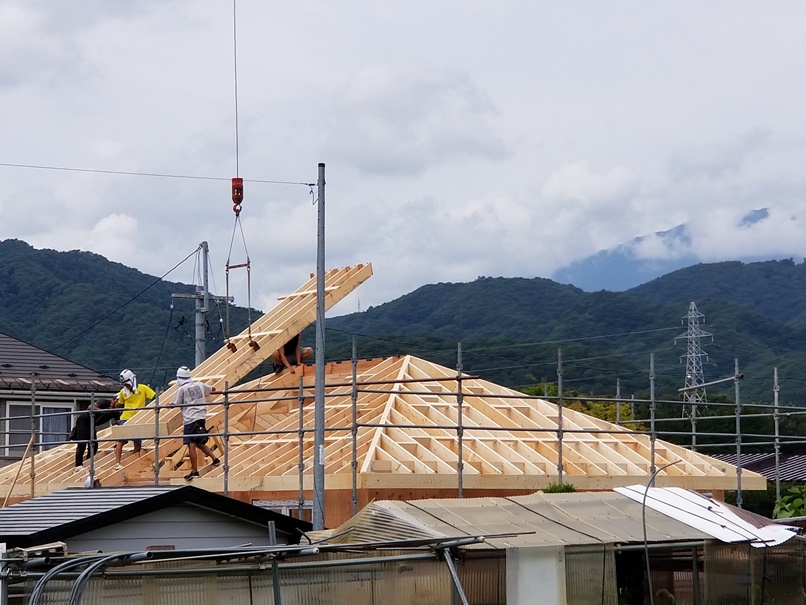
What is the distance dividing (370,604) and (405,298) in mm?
106956

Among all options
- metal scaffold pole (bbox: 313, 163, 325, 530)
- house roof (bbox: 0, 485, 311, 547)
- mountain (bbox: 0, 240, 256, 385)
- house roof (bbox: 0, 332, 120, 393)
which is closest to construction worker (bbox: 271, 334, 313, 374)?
metal scaffold pole (bbox: 313, 163, 325, 530)

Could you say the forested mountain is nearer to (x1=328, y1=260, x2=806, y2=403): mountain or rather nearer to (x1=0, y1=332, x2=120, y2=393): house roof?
(x1=328, y1=260, x2=806, y2=403): mountain

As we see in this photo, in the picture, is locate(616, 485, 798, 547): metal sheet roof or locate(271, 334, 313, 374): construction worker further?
locate(271, 334, 313, 374): construction worker

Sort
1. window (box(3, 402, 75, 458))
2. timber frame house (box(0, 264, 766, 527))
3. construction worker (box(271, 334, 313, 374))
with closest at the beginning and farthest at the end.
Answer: timber frame house (box(0, 264, 766, 527))
construction worker (box(271, 334, 313, 374))
window (box(3, 402, 75, 458))

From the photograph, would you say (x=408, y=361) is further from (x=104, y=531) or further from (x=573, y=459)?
(x=104, y=531)

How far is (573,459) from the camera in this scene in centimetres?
2180

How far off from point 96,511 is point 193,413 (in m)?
7.43

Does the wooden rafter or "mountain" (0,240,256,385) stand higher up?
"mountain" (0,240,256,385)

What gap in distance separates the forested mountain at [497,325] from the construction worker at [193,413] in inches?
990

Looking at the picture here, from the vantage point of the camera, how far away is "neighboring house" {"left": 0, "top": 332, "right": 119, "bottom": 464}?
106ft

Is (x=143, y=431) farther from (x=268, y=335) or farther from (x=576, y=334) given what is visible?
(x=576, y=334)

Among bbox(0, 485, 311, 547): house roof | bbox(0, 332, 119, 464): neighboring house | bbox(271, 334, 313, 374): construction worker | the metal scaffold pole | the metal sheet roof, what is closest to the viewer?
bbox(0, 485, 311, 547): house roof

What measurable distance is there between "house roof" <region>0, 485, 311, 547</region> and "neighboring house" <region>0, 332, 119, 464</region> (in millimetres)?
18786

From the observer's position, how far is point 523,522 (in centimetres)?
1358
